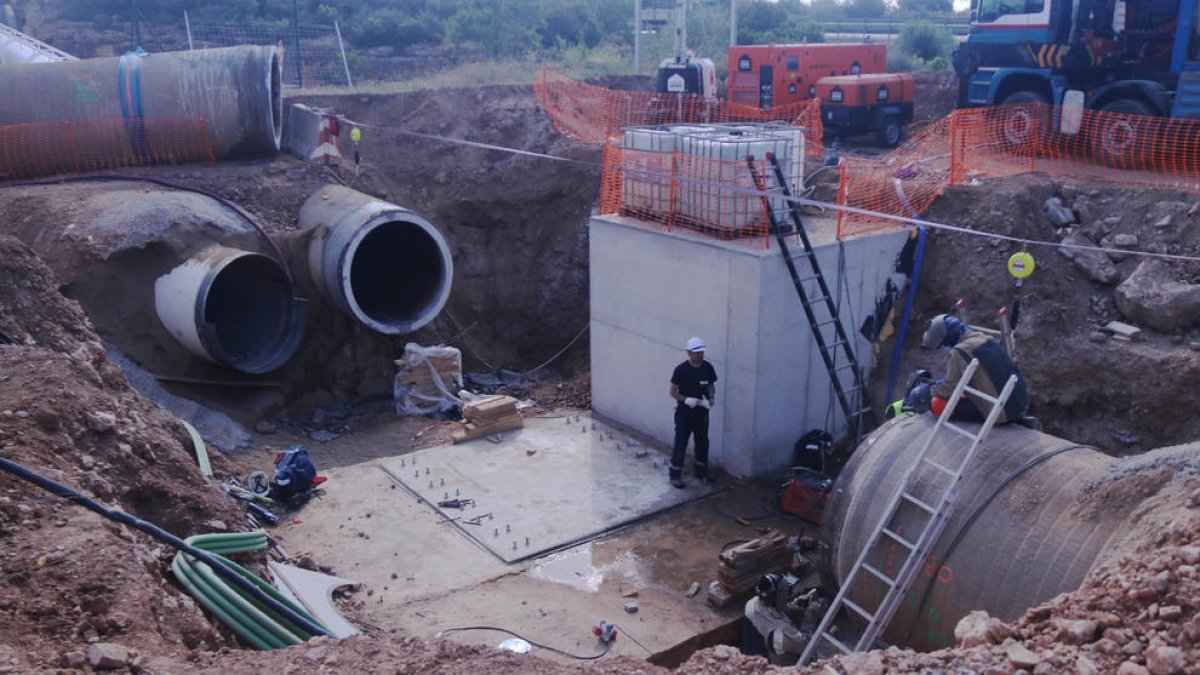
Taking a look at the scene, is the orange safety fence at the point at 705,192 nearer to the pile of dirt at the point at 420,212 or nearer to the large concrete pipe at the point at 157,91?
the pile of dirt at the point at 420,212

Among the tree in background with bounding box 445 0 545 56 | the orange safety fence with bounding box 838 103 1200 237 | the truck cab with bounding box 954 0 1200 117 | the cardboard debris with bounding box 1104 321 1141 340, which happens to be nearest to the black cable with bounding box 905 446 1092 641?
the orange safety fence with bounding box 838 103 1200 237

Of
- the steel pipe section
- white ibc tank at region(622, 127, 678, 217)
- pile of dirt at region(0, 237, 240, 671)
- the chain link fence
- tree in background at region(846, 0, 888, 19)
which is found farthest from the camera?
tree in background at region(846, 0, 888, 19)

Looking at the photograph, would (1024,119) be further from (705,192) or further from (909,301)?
(705,192)

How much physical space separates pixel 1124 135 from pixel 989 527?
35.1ft

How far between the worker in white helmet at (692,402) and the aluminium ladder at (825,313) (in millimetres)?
1198

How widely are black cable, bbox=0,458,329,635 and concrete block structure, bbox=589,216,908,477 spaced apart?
5.47 meters

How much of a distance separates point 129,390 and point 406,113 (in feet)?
35.8

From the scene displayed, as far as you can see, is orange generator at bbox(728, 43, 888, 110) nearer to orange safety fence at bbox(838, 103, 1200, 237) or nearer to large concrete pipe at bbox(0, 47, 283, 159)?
orange safety fence at bbox(838, 103, 1200, 237)

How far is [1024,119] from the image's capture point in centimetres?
1534

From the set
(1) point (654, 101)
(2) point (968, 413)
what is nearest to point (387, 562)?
(2) point (968, 413)

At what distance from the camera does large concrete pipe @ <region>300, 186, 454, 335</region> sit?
39.8ft

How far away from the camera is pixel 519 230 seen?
52.7 feet

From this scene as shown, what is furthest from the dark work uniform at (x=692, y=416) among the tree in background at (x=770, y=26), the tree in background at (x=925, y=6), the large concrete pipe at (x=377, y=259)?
the tree in background at (x=925, y=6)

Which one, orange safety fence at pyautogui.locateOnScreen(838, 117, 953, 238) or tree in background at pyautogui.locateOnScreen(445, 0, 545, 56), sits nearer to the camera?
orange safety fence at pyautogui.locateOnScreen(838, 117, 953, 238)
